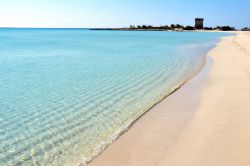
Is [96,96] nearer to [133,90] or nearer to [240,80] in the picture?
[133,90]

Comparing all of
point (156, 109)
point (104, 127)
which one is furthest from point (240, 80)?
point (104, 127)

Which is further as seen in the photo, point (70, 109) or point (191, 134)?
point (70, 109)

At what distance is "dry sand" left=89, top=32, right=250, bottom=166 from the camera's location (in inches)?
240

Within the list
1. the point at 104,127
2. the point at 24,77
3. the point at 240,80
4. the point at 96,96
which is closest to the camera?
the point at 104,127

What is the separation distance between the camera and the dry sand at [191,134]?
20.0 feet

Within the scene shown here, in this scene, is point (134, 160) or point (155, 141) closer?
point (134, 160)

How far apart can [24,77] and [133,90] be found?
6773 mm

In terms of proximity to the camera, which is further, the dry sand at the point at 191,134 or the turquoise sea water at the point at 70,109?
the turquoise sea water at the point at 70,109

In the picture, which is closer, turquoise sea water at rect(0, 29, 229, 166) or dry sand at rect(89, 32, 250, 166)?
dry sand at rect(89, 32, 250, 166)

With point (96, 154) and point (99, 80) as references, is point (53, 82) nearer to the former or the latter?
point (99, 80)

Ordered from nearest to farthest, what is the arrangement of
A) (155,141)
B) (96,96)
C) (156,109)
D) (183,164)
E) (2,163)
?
(183,164) → (2,163) → (155,141) → (156,109) → (96,96)

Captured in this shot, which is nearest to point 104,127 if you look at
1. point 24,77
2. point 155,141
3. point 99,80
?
point 155,141

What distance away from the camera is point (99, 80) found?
14.9m

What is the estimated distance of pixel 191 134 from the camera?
7.43 meters
